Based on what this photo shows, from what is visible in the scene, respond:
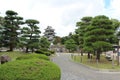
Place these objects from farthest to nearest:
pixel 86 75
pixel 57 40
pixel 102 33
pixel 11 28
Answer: pixel 57 40 → pixel 11 28 → pixel 102 33 → pixel 86 75

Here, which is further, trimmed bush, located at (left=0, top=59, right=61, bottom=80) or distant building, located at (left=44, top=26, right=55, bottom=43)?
distant building, located at (left=44, top=26, right=55, bottom=43)

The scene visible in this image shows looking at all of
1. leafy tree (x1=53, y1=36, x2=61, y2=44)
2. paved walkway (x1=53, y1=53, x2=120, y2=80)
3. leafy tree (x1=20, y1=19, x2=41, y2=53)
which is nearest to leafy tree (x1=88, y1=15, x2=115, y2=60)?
paved walkway (x1=53, y1=53, x2=120, y2=80)

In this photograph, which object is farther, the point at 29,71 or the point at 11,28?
the point at 11,28

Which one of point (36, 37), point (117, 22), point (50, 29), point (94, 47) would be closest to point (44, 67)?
point (94, 47)

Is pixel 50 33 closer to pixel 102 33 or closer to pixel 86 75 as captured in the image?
pixel 102 33

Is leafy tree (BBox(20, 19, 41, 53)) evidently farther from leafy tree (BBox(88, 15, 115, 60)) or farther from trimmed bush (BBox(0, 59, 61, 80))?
trimmed bush (BBox(0, 59, 61, 80))

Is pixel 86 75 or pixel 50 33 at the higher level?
pixel 50 33

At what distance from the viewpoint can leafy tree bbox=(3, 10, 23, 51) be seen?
44.5 meters

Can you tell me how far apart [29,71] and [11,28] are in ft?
125

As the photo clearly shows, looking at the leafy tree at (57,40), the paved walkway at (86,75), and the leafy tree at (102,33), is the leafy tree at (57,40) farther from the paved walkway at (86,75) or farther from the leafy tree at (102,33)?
the paved walkway at (86,75)

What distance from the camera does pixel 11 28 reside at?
44688mm

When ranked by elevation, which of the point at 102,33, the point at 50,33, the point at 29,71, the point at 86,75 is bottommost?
the point at 86,75

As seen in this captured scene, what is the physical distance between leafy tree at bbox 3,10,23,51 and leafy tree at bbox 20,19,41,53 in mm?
1391

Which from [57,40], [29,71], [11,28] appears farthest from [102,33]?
[57,40]
